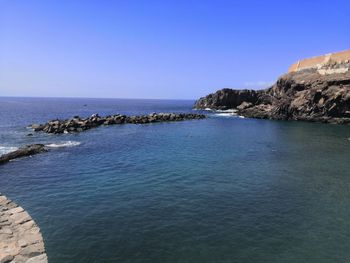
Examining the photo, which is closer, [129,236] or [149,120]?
[129,236]

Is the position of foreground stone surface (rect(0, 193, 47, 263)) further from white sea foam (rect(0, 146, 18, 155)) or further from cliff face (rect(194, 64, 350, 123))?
cliff face (rect(194, 64, 350, 123))

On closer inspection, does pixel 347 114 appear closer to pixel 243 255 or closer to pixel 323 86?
pixel 323 86

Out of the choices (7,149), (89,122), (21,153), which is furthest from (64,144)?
(89,122)

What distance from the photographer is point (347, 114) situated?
284 feet

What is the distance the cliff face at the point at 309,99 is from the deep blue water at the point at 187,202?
39.9 metres

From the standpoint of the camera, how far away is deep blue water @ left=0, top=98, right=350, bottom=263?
19.6 meters

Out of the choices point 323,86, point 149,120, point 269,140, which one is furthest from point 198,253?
point 323,86

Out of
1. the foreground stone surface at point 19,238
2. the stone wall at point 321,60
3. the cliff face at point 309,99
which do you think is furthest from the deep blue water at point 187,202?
the stone wall at point 321,60

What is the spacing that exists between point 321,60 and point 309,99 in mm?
20375

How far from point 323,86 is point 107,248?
87.3 m

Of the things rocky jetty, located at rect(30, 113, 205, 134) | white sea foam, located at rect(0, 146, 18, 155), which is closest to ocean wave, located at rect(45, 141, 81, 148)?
white sea foam, located at rect(0, 146, 18, 155)

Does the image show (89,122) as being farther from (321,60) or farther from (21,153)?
(321,60)

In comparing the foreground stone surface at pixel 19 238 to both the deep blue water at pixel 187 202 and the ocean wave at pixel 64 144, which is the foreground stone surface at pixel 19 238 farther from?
the ocean wave at pixel 64 144

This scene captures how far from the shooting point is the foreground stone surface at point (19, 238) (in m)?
17.7
